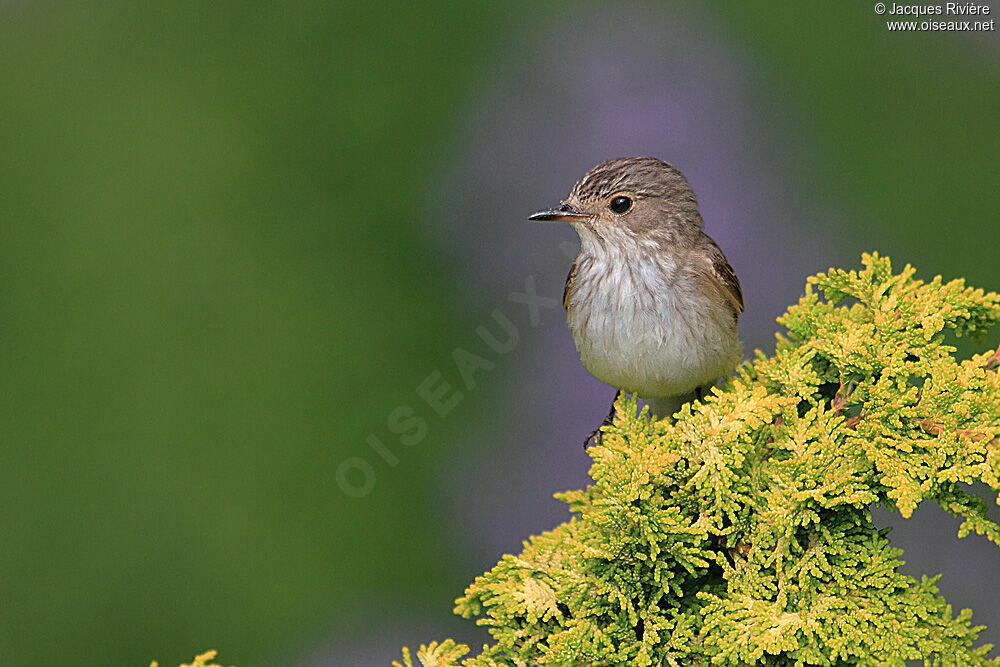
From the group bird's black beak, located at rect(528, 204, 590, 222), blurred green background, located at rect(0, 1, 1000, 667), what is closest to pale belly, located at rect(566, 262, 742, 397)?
bird's black beak, located at rect(528, 204, 590, 222)

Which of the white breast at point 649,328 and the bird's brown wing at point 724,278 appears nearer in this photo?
the white breast at point 649,328

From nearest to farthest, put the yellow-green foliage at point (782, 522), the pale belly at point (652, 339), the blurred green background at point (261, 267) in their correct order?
the yellow-green foliage at point (782, 522) → the pale belly at point (652, 339) → the blurred green background at point (261, 267)

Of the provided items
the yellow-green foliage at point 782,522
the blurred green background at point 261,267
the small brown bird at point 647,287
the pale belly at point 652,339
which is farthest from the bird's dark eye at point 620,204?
the blurred green background at point 261,267

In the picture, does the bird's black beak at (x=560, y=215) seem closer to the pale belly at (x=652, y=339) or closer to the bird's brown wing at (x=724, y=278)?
the pale belly at (x=652, y=339)

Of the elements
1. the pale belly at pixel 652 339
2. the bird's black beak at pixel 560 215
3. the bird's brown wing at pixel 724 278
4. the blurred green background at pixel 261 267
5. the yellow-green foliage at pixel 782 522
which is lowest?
the yellow-green foliage at pixel 782 522

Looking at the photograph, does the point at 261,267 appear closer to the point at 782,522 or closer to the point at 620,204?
the point at 620,204

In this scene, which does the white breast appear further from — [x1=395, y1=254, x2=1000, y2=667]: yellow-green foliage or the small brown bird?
[x1=395, y1=254, x2=1000, y2=667]: yellow-green foliage

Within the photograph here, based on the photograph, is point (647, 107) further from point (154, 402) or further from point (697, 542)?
point (697, 542)
